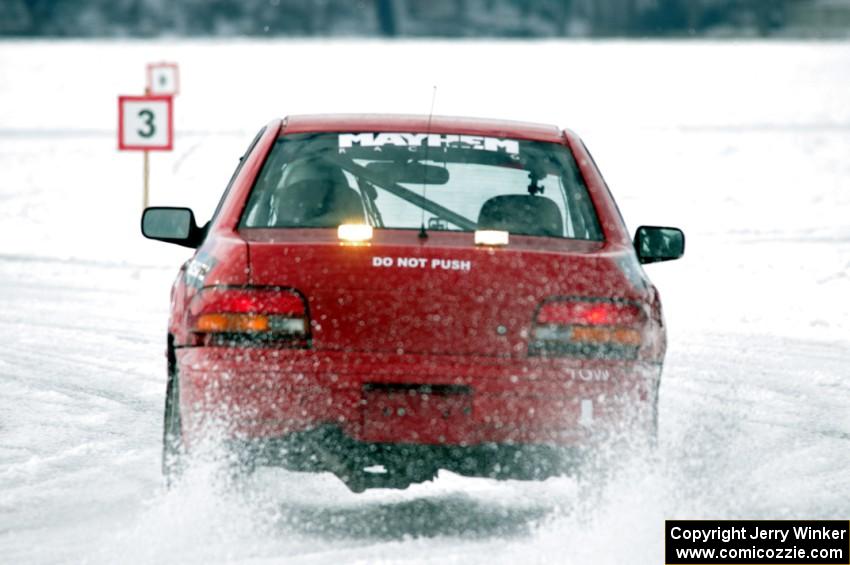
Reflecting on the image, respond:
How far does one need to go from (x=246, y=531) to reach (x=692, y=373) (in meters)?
4.81

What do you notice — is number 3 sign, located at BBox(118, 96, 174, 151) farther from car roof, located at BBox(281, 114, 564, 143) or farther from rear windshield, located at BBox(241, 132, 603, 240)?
car roof, located at BBox(281, 114, 564, 143)

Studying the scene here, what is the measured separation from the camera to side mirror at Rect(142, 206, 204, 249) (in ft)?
23.3

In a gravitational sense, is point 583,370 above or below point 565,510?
above

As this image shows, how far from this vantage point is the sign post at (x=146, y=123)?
60.2 ft

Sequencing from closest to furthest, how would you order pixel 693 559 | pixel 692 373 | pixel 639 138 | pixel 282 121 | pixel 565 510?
pixel 693 559
pixel 565 510
pixel 282 121
pixel 692 373
pixel 639 138

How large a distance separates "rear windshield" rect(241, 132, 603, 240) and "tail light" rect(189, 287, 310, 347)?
55cm

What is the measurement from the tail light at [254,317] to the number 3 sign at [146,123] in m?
12.7

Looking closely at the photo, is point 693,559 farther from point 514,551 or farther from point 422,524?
point 422,524

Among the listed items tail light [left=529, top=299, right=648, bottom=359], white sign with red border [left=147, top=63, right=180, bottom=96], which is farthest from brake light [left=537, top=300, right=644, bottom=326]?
white sign with red border [left=147, top=63, right=180, bottom=96]

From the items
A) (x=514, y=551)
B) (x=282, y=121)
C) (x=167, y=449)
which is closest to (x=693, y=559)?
(x=514, y=551)

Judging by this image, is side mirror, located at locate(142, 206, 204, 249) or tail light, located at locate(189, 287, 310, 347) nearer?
tail light, located at locate(189, 287, 310, 347)

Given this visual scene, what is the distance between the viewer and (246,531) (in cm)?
599

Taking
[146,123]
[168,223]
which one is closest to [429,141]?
[168,223]

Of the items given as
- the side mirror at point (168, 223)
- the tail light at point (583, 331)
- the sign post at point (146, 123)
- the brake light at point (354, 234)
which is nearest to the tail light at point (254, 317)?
the brake light at point (354, 234)
